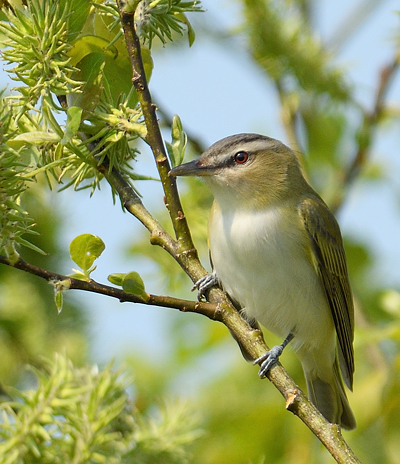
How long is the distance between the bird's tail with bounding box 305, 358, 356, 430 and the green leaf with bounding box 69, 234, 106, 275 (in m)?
2.62

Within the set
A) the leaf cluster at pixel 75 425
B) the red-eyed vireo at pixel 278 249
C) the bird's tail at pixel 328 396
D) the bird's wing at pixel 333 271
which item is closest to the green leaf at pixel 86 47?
the leaf cluster at pixel 75 425

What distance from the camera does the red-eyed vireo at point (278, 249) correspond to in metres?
3.54

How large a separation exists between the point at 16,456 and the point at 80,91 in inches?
41.2

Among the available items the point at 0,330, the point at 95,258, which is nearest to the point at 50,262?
the point at 0,330

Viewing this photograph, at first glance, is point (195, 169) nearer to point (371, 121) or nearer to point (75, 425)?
point (371, 121)

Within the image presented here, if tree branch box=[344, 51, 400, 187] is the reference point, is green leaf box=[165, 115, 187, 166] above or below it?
below

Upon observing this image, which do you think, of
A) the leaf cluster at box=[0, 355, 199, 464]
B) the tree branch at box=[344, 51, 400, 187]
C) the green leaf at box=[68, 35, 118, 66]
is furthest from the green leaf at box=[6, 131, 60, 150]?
the tree branch at box=[344, 51, 400, 187]

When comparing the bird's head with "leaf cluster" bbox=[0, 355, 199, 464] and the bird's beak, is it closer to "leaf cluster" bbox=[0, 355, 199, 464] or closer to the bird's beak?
the bird's beak

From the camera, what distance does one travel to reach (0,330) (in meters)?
2.77

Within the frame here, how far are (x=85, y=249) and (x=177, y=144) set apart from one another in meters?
0.49

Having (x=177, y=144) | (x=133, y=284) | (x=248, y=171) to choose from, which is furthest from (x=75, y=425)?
(x=248, y=171)

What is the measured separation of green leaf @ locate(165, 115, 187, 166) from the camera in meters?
2.06

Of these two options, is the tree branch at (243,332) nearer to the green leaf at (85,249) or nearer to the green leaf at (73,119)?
the green leaf at (85,249)

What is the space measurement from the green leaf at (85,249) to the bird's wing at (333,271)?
82.9 inches
